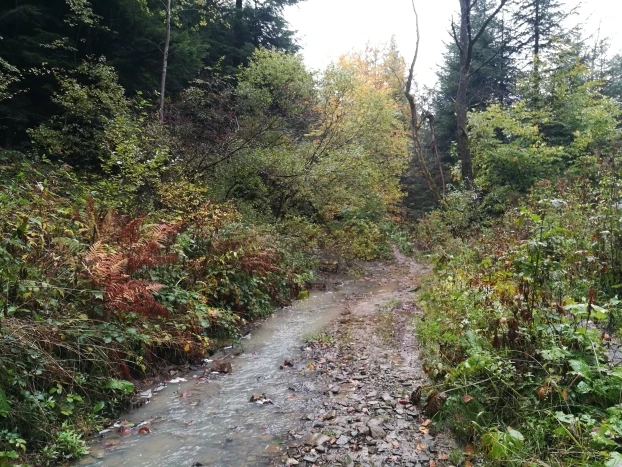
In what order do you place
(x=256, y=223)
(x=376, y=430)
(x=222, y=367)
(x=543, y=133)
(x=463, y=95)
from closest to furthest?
(x=376, y=430) < (x=222, y=367) < (x=256, y=223) < (x=463, y=95) < (x=543, y=133)

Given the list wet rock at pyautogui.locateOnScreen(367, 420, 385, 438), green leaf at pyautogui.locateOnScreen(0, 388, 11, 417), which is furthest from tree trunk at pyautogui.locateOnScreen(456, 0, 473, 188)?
green leaf at pyautogui.locateOnScreen(0, 388, 11, 417)

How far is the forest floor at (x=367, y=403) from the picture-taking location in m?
3.87

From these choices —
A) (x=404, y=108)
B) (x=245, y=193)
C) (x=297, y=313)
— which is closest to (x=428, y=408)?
(x=297, y=313)

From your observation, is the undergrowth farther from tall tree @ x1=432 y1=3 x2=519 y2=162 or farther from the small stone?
tall tree @ x1=432 y1=3 x2=519 y2=162

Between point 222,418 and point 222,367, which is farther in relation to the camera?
point 222,367

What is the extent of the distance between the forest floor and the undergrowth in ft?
1.18

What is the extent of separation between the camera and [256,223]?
43.4 ft

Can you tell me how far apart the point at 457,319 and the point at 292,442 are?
2872 millimetres

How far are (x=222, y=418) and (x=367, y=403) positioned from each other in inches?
69.8

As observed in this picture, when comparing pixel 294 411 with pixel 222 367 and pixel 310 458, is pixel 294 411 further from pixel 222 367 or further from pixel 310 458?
pixel 222 367

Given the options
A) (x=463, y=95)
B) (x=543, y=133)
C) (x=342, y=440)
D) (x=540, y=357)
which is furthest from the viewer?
(x=543, y=133)

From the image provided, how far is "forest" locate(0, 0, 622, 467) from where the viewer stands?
3.90 metres

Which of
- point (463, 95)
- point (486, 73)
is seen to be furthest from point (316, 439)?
point (486, 73)

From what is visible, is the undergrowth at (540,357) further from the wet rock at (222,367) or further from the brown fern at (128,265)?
the brown fern at (128,265)
